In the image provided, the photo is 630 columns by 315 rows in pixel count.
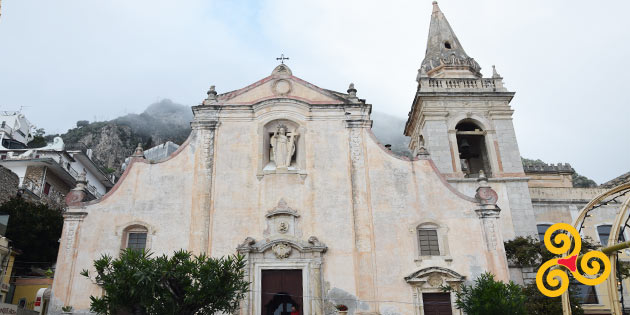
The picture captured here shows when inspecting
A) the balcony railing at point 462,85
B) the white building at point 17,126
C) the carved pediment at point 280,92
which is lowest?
the carved pediment at point 280,92

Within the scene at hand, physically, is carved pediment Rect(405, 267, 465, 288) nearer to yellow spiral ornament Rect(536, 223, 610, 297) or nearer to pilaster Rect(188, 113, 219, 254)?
yellow spiral ornament Rect(536, 223, 610, 297)

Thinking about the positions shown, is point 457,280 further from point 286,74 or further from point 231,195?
point 286,74

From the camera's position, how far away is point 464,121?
24.2 meters

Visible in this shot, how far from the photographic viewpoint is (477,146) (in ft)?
83.1

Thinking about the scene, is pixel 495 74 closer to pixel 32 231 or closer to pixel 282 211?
pixel 282 211

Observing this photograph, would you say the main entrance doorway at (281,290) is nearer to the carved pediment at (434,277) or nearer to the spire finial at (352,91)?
the carved pediment at (434,277)

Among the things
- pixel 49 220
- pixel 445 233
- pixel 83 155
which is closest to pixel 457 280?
pixel 445 233

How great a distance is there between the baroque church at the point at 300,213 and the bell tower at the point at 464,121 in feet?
10.7

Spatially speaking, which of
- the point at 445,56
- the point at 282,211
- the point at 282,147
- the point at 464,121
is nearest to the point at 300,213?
the point at 282,211

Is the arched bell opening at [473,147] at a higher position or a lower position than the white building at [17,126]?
lower

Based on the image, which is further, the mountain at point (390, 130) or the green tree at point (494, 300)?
the mountain at point (390, 130)

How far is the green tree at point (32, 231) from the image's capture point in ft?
74.3

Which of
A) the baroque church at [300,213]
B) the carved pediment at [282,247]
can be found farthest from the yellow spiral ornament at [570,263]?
the carved pediment at [282,247]

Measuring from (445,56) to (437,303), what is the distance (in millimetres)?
14499
